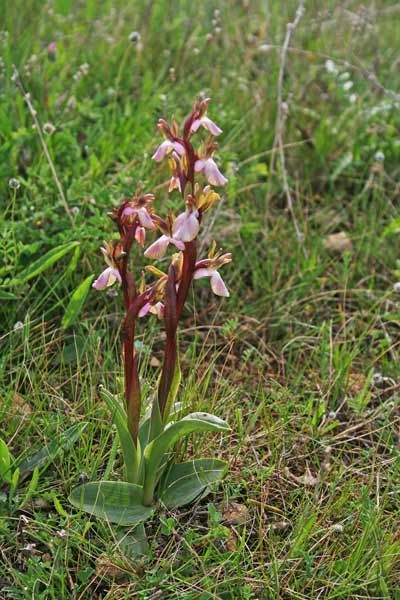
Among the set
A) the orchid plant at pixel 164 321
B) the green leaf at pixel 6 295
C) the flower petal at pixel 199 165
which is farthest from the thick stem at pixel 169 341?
the green leaf at pixel 6 295

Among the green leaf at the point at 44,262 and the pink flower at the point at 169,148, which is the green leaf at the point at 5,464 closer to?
the green leaf at the point at 44,262

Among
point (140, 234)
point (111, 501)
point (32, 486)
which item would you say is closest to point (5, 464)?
point (32, 486)

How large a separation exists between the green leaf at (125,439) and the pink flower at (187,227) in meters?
0.38

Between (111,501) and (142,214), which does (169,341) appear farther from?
(111,501)

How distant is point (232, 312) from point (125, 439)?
891 mm

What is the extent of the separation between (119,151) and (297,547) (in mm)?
1571

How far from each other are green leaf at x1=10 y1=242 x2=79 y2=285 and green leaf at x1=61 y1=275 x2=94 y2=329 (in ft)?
0.37

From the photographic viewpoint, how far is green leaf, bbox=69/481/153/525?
5.51 feet

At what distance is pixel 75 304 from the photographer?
216cm

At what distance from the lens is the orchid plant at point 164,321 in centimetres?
152

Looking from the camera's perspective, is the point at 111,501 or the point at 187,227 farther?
the point at 111,501

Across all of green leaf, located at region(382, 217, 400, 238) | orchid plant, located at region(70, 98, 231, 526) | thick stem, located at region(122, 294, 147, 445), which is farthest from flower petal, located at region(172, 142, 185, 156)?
green leaf, located at region(382, 217, 400, 238)

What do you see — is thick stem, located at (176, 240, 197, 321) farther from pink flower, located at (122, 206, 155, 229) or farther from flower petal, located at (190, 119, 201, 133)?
flower petal, located at (190, 119, 201, 133)

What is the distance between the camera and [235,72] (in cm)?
338
